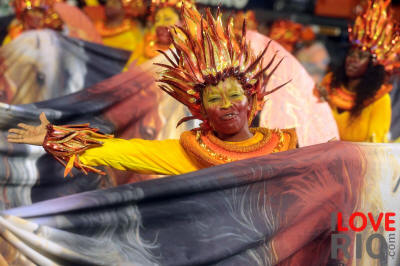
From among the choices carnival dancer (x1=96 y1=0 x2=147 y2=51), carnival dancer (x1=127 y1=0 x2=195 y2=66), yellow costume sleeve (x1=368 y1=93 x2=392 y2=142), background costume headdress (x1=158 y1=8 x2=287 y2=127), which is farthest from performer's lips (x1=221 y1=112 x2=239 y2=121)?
carnival dancer (x1=96 y1=0 x2=147 y2=51)

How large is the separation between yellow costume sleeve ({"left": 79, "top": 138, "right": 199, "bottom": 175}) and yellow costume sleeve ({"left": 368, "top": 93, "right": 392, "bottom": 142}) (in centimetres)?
206

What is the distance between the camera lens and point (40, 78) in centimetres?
539

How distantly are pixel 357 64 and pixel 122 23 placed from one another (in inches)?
134

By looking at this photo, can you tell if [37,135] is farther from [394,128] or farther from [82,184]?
[394,128]

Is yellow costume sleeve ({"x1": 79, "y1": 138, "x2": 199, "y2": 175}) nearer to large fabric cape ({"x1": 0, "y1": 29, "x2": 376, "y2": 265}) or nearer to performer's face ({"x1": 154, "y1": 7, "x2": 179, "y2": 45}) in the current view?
large fabric cape ({"x1": 0, "y1": 29, "x2": 376, "y2": 265})

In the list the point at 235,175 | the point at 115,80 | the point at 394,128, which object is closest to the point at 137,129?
the point at 115,80

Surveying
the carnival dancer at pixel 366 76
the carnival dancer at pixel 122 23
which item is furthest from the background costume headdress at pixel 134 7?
the carnival dancer at pixel 366 76

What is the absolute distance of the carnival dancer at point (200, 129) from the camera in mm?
2934

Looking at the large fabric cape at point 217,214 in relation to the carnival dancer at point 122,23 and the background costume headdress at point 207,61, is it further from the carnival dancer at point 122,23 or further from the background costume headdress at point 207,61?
the carnival dancer at point 122,23

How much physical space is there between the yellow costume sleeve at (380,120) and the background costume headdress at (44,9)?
3.13 metres

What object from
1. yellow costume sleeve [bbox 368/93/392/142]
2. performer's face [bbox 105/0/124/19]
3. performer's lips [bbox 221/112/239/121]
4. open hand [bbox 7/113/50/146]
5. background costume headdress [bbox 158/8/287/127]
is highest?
performer's face [bbox 105/0/124/19]

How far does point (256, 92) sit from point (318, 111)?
3.90ft

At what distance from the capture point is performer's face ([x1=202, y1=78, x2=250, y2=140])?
2.99 meters

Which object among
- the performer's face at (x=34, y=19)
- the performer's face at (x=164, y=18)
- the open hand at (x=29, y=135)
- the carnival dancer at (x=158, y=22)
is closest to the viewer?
the open hand at (x=29, y=135)
